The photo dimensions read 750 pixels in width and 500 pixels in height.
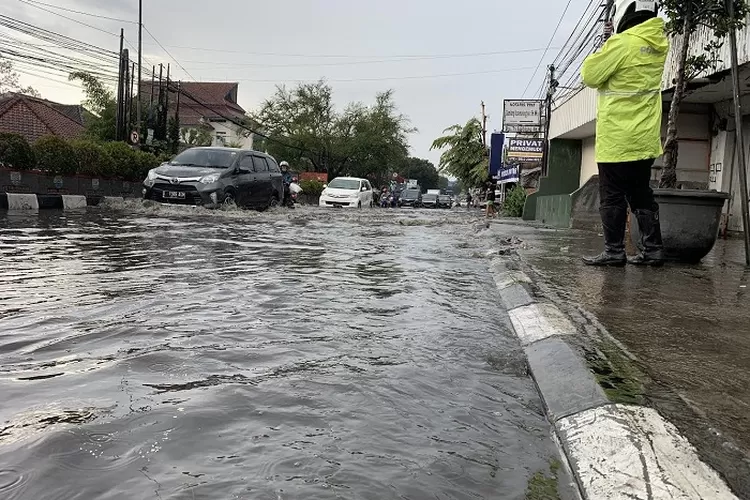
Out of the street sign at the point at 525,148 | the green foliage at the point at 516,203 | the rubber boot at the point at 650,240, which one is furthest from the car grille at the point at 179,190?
the street sign at the point at 525,148

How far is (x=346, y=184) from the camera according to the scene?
2256cm

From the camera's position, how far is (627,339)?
2.97 metres

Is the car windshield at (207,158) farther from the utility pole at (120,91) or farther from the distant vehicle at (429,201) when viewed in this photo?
the distant vehicle at (429,201)

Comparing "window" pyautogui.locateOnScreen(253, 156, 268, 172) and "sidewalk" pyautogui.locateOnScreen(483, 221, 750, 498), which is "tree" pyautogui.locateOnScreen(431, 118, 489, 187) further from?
"sidewalk" pyautogui.locateOnScreen(483, 221, 750, 498)

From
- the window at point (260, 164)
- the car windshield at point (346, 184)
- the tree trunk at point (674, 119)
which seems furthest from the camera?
the car windshield at point (346, 184)

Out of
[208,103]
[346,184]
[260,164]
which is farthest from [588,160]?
[208,103]

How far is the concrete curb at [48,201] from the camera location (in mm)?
11891

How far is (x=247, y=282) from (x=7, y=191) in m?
10.4

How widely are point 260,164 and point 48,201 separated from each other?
451cm

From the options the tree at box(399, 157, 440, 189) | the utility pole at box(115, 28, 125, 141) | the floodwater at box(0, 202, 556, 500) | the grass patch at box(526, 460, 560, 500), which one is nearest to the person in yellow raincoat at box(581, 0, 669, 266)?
the floodwater at box(0, 202, 556, 500)

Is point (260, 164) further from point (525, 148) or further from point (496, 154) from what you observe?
point (496, 154)

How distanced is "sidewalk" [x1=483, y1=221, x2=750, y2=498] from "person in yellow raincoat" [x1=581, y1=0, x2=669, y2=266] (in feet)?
2.05

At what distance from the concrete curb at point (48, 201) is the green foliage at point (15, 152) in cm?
77

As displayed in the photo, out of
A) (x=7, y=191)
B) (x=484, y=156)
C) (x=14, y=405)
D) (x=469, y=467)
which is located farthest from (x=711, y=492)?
(x=484, y=156)
